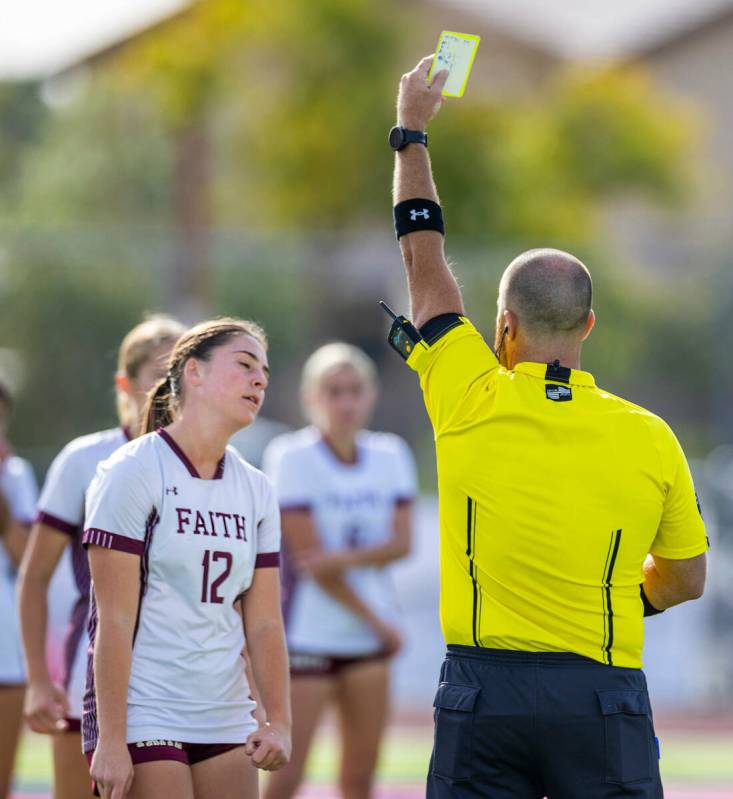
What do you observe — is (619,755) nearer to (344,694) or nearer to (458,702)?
(458,702)

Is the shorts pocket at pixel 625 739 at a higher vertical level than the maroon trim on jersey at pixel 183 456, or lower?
lower

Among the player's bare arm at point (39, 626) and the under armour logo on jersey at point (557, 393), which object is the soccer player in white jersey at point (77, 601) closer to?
the player's bare arm at point (39, 626)

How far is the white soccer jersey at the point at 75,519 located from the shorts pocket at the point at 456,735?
144 centimetres

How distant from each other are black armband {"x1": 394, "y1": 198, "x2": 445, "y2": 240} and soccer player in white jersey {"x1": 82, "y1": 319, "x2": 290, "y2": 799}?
61cm

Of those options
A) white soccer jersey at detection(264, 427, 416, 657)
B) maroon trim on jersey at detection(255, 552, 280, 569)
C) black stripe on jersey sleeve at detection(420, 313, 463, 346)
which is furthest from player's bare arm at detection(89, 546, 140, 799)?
white soccer jersey at detection(264, 427, 416, 657)

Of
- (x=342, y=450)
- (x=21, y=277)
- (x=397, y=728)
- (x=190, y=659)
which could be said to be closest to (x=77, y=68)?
(x=21, y=277)

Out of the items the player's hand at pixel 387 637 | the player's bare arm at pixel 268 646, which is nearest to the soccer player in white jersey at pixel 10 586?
the player's hand at pixel 387 637

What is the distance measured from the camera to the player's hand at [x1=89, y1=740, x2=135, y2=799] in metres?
3.76

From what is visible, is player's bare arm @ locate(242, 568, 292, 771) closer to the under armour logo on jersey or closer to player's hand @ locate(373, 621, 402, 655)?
the under armour logo on jersey

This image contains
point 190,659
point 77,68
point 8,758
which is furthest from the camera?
point 77,68

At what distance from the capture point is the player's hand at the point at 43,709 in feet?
15.1

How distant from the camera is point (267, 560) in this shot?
424cm

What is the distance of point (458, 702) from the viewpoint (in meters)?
3.75

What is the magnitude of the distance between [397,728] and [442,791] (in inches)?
311
